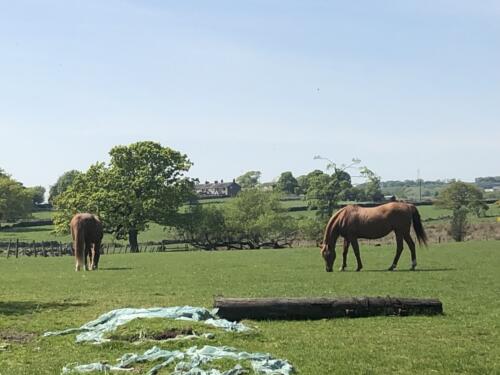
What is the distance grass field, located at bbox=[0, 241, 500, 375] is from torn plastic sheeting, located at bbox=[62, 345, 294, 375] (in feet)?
0.97

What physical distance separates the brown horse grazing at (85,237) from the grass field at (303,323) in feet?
14.0

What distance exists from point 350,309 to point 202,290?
6573mm

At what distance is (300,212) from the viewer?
98188mm

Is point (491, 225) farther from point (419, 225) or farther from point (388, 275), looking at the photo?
point (388, 275)

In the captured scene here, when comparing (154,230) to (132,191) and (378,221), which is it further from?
(378,221)

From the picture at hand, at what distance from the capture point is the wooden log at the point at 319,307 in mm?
12445

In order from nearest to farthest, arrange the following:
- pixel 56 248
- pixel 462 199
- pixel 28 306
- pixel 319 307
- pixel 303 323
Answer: pixel 303 323, pixel 319 307, pixel 28 306, pixel 56 248, pixel 462 199

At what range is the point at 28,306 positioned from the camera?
15.5 meters

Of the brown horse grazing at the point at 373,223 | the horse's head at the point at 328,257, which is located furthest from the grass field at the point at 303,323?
the brown horse grazing at the point at 373,223

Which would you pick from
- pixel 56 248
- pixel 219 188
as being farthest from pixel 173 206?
pixel 219 188

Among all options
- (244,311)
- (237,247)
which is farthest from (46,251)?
(244,311)

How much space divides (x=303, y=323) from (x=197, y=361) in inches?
159

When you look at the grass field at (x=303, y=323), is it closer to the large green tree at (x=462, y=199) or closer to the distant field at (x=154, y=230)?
the distant field at (x=154, y=230)

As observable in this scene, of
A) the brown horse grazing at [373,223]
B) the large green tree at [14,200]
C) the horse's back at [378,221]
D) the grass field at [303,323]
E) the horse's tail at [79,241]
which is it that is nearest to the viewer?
the grass field at [303,323]
